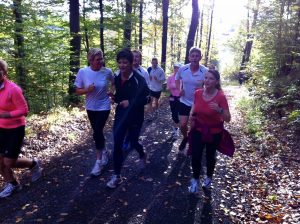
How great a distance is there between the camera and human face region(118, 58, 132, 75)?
5358mm

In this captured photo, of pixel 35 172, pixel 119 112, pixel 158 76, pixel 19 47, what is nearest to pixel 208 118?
pixel 119 112

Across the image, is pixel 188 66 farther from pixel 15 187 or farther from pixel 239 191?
pixel 15 187

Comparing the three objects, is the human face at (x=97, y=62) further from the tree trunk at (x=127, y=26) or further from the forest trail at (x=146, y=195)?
the tree trunk at (x=127, y=26)

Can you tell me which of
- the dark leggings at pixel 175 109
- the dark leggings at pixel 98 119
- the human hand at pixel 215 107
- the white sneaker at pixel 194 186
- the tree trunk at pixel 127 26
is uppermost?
the tree trunk at pixel 127 26

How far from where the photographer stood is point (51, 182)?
5.88 meters

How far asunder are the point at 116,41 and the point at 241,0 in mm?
24046

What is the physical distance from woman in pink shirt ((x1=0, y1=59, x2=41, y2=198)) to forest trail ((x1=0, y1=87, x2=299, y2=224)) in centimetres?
48

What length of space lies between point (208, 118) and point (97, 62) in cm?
228

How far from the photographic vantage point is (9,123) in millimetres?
4891

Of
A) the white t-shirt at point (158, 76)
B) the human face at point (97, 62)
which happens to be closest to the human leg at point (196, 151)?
the human face at point (97, 62)

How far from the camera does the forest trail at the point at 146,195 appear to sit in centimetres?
473

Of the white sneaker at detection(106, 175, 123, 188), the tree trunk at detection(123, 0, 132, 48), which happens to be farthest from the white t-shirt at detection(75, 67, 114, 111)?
the tree trunk at detection(123, 0, 132, 48)

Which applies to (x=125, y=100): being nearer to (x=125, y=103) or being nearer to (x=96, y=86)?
(x=125, y=103)

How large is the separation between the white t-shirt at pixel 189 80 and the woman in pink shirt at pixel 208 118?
1.71 metres
